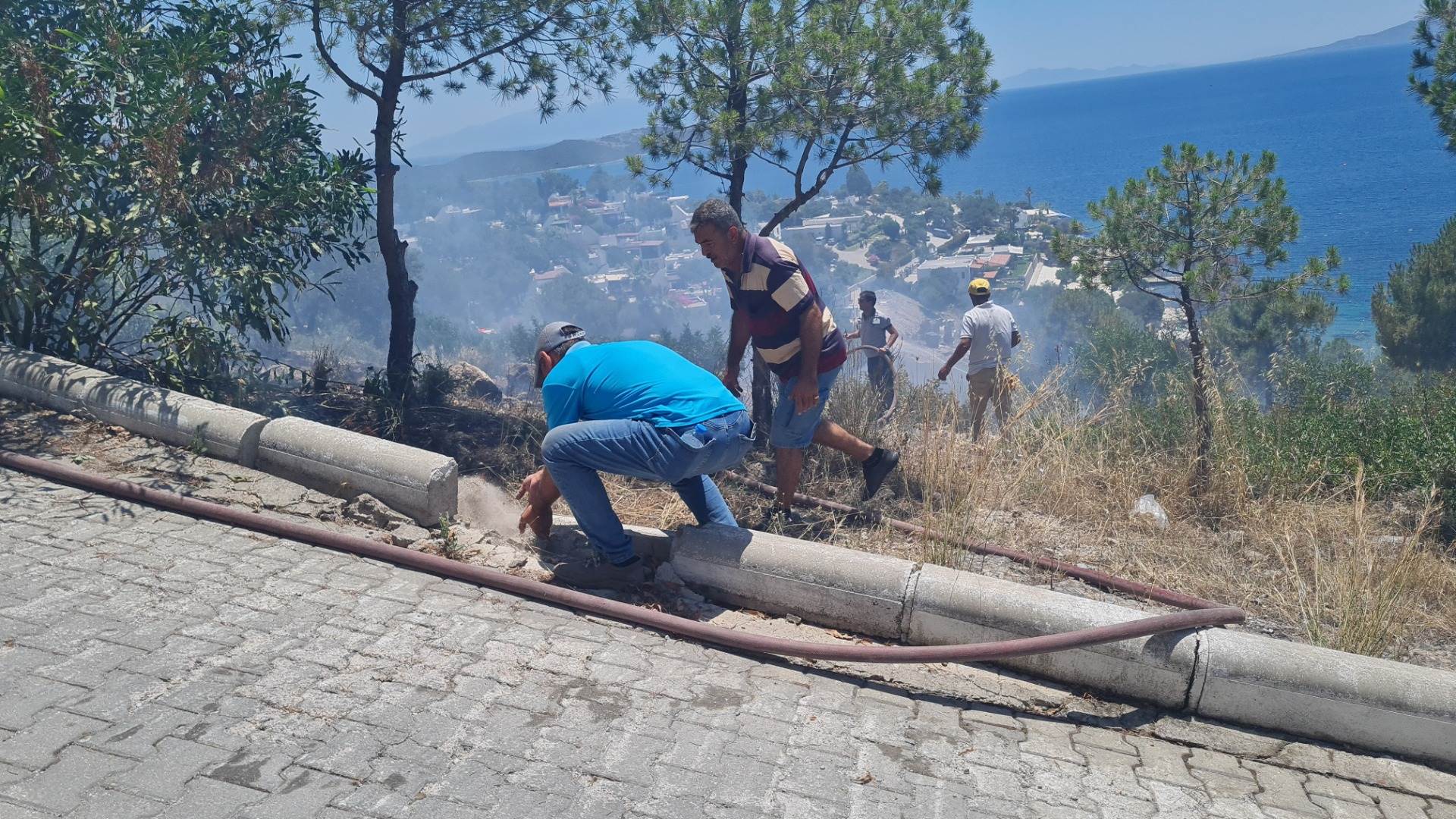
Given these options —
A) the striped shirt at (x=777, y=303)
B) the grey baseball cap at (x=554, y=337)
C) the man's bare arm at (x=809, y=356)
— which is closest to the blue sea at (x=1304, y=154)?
the striped shirt at (x=777, y=303)

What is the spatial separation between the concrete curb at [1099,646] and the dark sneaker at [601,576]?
211 millimetres

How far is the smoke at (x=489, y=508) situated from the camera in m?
5.44

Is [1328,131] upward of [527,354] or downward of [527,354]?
upward

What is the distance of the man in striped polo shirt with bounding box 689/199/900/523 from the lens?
17.4ft

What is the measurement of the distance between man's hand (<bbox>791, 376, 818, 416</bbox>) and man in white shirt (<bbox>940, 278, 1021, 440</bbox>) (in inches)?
132

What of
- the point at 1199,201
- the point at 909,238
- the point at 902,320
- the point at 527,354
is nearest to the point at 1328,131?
the point at 909,238

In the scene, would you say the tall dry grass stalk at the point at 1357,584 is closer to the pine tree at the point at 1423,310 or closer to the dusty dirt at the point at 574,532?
the dusty dirt at the point at 574,532

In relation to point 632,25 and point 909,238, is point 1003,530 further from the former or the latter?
point 909,238

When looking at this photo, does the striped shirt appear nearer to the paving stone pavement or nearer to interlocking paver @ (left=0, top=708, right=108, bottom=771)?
the paving stone pavement

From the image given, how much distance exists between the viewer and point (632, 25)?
820cm

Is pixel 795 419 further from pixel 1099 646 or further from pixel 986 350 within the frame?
pixel 986 350

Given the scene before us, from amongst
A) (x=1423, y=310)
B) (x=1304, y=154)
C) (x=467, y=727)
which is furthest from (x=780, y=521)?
(x=1304, y=154)

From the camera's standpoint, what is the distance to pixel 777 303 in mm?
5422

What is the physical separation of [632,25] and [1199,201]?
15.0 ft
